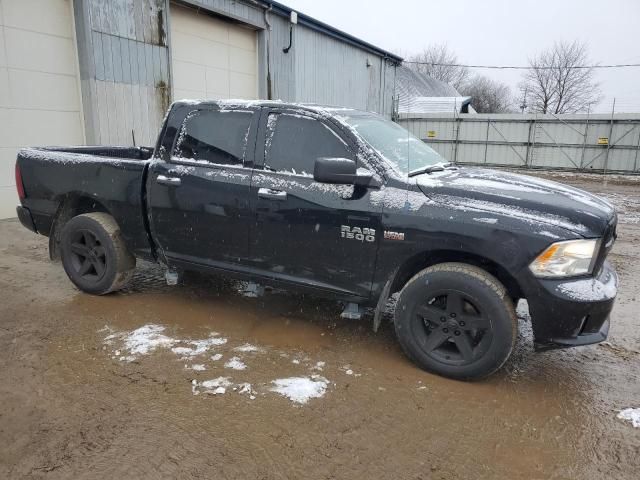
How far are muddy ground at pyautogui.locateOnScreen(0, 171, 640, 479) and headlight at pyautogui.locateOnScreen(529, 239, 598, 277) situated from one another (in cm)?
85

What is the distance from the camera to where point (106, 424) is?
8.91ft

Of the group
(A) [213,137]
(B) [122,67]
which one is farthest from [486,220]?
(B) [122,67]

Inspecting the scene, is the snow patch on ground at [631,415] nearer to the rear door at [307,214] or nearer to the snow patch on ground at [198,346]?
the rear door at [307,214]

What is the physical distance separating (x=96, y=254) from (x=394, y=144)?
120 inches

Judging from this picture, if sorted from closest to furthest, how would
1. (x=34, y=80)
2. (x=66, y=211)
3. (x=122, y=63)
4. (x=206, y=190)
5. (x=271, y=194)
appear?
(x=271, y=194), (x=206, y=190), (x=66, y=211), (x=34, y=80), (x=122, y=63)

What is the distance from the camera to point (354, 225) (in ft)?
11.3

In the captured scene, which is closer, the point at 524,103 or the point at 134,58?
the point at 134,58

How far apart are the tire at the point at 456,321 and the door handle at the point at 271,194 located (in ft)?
3.84

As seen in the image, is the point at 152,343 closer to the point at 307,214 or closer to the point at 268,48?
the point at 307,214

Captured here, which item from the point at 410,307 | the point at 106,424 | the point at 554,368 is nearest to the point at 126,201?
the point at 106,424

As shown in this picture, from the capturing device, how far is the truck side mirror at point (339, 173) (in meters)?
3.31

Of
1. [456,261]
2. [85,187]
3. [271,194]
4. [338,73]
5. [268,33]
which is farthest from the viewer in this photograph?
[338,73]

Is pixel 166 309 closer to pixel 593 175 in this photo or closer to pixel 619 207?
pixel 619 207

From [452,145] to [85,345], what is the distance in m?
23.8
